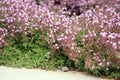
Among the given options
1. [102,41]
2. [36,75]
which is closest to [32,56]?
[36,75]

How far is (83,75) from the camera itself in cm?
542

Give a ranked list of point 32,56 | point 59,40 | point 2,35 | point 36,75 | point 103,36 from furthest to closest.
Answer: point 2,35 → point 32,56 → point 59,40 → point 103,36 → point 36,75

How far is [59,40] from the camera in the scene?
18.4 ft

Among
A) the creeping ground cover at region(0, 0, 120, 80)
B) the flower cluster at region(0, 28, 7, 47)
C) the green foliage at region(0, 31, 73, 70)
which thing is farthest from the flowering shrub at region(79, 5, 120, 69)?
the flower cluster at region(0, 28, 7, 47)

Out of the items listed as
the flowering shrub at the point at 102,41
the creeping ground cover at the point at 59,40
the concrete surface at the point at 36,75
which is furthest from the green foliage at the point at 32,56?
the flowering shrub at the point at 102,41

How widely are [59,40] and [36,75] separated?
665mm

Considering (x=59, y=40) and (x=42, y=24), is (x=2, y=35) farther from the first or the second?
(x=59, y=40)

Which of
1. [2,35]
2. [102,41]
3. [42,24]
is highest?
[42,24]

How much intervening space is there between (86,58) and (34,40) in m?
1.11

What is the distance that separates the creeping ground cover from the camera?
5371mm

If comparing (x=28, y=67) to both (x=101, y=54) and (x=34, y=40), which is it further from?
(x=101, y=54)

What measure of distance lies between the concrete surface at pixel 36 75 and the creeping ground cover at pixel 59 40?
111mm

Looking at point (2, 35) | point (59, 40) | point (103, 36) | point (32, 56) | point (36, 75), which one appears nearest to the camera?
point (36, 75)

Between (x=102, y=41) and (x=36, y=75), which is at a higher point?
(x=102, y=41)
